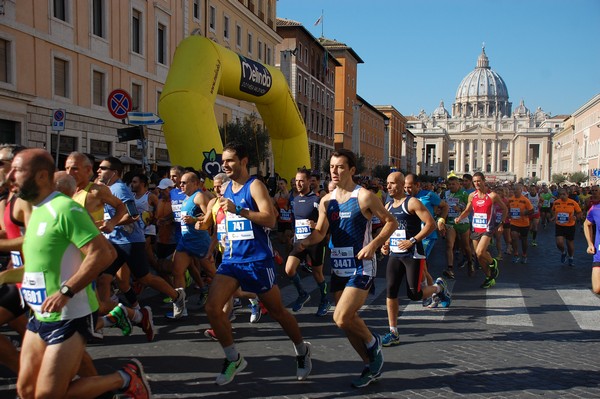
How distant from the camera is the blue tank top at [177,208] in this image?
8.59 metres

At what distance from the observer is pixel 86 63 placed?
2253 cm

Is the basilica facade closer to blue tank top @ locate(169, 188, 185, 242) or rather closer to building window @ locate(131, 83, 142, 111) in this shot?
building window @ locate(131, 83, 142, 111)

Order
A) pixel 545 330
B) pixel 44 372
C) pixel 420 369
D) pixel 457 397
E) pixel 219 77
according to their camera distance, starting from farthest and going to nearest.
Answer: pixel 219 77 < pixel 545 330 < pixel 420 369 < pixel 457 397 < pixel 44 372

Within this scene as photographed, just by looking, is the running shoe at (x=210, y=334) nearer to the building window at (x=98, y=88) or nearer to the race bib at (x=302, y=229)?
the race bib at (x=302, y=229)

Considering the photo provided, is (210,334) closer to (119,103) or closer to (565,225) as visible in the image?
(119,103)

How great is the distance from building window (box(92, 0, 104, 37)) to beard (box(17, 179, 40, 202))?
70.9ft

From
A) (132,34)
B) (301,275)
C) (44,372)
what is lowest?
(301,275)

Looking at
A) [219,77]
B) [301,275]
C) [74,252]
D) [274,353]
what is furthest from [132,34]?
[74,252]

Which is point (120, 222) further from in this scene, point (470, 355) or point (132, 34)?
point (132, 34)

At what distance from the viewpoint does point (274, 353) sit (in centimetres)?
589

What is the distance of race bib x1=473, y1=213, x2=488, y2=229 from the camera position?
10469 millimetres

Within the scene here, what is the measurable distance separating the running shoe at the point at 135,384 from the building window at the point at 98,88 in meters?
21.0

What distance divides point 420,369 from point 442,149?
171 metres

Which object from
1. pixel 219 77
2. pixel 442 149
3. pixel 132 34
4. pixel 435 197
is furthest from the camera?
pixel 442 149
